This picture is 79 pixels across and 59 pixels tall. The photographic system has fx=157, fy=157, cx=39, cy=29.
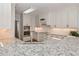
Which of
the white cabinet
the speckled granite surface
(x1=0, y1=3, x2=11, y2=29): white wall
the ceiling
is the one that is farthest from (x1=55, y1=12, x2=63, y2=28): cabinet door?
(x1=0, y1=3, x2=11, y2=29): white wall

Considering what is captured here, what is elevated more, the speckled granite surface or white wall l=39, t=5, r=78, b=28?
white wall l=39, t=5, r=78, b=28

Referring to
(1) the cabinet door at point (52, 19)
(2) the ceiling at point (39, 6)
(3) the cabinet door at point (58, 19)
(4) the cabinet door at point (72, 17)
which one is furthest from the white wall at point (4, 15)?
(4) the cabinet door at point (72, 17)

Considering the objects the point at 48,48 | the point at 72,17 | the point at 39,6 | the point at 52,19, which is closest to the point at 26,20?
the point at 39,6

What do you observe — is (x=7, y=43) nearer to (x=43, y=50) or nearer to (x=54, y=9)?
(x=43, y=50)

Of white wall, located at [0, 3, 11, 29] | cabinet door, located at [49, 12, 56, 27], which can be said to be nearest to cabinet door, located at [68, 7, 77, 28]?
cabinet door, located at [49, 12, 56, 27]

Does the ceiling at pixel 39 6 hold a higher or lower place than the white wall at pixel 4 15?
higher

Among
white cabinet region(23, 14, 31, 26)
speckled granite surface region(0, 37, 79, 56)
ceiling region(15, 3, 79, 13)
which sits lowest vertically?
speckled granite surface region(0, 37, 79, 56)

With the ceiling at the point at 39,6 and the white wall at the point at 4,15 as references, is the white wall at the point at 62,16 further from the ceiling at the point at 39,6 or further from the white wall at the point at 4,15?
the white wall at the point at 4,15

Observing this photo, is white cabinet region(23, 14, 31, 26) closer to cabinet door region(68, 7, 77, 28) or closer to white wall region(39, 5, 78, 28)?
white wall region(39, 5, 78, 28)

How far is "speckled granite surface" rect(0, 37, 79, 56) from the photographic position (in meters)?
2.31

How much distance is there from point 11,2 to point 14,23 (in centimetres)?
31

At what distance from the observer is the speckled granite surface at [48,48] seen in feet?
7.59

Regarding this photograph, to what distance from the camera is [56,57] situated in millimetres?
2338

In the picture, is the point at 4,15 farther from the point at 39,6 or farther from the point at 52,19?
the point at 52,19
